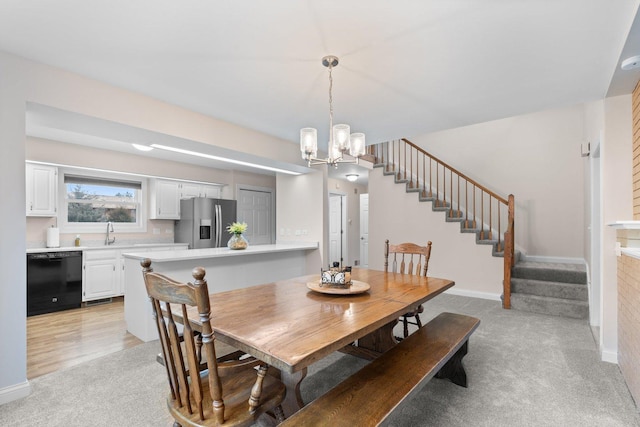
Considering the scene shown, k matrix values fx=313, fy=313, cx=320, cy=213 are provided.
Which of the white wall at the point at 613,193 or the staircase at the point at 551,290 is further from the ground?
the white wall at the point at 613,193

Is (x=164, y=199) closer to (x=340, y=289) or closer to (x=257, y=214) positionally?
(x=257, y=214)

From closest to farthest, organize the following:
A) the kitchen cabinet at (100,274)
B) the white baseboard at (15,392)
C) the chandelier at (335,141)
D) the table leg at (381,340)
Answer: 1. the white baseboard at (15,392)
2. the chandelier at (335,141)
3. the table leg at (381,340)
4. the kitchen cabinet at (100,274)

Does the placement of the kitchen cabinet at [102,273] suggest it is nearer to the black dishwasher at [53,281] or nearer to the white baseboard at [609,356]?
the black dishwasher at [53,281]

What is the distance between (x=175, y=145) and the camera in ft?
11.3

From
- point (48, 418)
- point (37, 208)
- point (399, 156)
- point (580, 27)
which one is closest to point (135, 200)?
point (37, 208)

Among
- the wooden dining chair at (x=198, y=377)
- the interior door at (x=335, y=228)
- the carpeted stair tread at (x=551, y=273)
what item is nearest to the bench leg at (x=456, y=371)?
the wooden dining chair at (x=198, y=377)

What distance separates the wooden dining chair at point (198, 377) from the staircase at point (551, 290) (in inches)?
159

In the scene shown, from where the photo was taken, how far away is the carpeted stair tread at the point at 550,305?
3.86 m

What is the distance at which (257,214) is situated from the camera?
6945 mm

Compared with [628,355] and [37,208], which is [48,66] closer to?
[37,208]

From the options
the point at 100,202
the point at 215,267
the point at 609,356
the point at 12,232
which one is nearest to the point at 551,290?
the point at 609,356

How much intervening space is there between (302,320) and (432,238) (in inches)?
173

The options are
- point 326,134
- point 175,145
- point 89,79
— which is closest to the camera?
point 89,79

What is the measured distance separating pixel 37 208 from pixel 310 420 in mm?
5054
